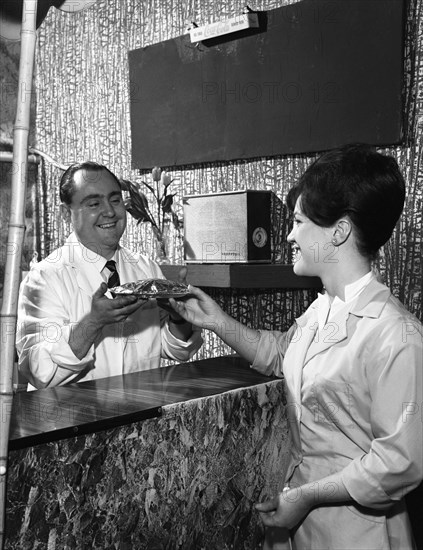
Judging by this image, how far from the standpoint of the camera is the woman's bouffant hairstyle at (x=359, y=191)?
143 centimetres

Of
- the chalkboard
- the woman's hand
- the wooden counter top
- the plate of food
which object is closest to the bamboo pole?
the wooden counter top

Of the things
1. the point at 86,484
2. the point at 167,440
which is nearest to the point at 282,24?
the point at 167,440

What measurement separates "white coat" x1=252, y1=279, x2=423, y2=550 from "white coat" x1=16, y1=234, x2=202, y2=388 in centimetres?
77

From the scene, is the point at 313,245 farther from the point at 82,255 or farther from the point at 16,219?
the point at 82,255

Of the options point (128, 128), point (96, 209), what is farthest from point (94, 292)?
point (128, 128)

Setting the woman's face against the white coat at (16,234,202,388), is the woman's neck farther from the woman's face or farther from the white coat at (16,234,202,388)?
the white coat at (16,234,202,388)

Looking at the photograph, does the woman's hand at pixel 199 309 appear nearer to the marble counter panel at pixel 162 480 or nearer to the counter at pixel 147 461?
the counter at pixel 147 461

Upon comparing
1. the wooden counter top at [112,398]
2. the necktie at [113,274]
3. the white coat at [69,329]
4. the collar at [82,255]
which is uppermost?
the collar at [82,255]

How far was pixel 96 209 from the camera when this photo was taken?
7.59ft

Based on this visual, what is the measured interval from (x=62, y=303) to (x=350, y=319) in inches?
44.0

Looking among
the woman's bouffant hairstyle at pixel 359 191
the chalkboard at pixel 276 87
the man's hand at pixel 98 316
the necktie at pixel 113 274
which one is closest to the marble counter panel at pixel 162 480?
the man's hand at pixel 98 316

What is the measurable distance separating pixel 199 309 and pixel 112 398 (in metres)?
0.51

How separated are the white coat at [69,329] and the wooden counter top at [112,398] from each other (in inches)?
8.9

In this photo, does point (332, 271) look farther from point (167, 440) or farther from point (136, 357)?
point (136, 357)
